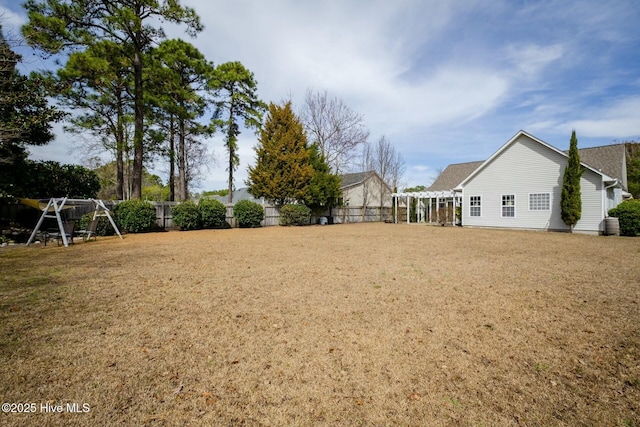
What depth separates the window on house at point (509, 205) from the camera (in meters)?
18.0

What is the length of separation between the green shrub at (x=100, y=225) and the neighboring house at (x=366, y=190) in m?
21.4

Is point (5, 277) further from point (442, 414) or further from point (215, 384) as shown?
point (442, 414)

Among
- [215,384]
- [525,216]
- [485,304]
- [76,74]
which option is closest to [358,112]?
[525,216]

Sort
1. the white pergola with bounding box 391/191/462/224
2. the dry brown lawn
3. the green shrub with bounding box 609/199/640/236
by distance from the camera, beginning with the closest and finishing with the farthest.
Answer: the dry brown lawn < the green shrub with bounding box 609/199/640/236 < the white pergola with bounding box 391/191/462/224

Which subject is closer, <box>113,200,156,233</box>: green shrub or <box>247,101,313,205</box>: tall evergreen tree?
<box>113,200,156,233</box>: green shrub

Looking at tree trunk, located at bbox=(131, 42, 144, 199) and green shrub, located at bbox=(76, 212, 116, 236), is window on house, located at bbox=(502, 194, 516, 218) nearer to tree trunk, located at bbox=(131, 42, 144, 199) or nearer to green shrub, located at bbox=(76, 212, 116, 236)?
tree trunk, located at bbox=(131, 42, 144, 199)

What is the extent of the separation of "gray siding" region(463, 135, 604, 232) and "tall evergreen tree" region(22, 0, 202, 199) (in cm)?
2042

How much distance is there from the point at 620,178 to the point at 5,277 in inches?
1039

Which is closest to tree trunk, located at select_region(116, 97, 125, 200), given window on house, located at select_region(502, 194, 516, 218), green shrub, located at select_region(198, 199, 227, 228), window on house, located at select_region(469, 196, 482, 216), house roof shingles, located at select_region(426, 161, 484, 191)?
green shrub, located at select_region(198, 199, 227, 228)

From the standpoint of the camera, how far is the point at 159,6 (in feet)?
52.0

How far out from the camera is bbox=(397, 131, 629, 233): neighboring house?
15391 mm

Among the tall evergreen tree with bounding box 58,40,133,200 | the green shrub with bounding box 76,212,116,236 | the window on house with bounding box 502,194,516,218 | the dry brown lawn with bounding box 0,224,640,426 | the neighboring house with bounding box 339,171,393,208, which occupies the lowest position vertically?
the dry brown lawn with bounding box 0,224,640,426

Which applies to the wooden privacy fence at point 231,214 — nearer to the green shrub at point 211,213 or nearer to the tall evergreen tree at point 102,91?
the green shrub at point 211,213

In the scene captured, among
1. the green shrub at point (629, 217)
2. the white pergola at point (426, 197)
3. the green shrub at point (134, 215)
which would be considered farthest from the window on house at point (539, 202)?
→ the green shrub at point (134, 215)
